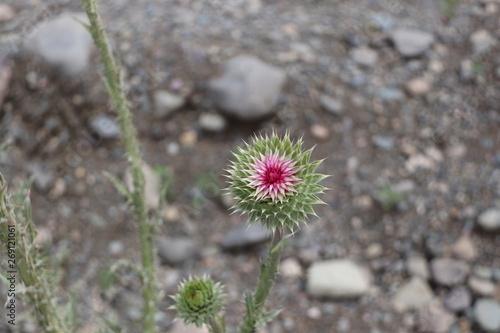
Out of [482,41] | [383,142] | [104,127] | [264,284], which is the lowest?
[264,284]

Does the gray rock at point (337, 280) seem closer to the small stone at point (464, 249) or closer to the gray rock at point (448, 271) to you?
the gray rock at point (448, 271)

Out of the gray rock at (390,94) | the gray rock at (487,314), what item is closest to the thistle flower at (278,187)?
the gray rock at (487,314)

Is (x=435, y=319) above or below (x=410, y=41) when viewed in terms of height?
below

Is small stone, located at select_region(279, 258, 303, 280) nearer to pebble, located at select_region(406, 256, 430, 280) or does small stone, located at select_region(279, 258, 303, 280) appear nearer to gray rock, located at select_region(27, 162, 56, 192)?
pebble, located at select_region(406, 256, 430, 280)

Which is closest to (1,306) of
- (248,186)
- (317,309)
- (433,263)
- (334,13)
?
(317,309)

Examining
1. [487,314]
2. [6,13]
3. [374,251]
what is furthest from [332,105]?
[6,13]

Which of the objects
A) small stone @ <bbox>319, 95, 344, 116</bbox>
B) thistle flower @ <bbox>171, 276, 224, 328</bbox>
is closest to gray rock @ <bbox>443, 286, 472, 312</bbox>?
small stone @ <bbox>319, 95, 344, 116</bbox>

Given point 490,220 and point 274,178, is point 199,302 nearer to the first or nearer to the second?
point 274,178
